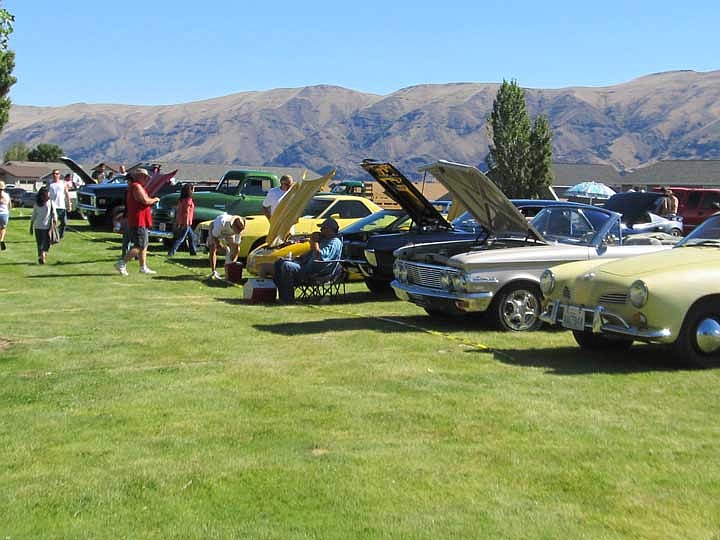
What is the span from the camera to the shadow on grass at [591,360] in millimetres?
8891

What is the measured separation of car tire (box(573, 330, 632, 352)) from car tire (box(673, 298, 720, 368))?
1.26m

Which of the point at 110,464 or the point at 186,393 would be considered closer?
the point at 110,464

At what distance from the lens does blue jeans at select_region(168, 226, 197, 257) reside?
20.3 m

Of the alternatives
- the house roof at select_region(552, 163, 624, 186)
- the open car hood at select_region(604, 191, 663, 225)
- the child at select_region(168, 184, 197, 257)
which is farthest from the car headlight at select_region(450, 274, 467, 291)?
the house roof at select_region(552, 163, 624, 186)

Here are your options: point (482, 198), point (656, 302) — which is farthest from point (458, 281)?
point (656, 302)

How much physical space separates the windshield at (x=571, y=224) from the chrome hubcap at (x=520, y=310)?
0.97 meters

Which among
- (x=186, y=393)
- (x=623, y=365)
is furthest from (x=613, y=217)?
(x=186, y=393)

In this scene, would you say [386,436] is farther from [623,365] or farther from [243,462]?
[623,365]

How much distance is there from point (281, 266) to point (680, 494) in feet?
29.6

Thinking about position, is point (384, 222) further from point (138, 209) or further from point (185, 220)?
point (185, 220)

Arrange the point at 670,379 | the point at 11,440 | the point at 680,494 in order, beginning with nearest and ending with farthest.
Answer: the point at 680,494, the point at 11,440, the point at 670,379

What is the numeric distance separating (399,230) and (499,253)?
4.36m

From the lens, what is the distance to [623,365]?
30.1 ft

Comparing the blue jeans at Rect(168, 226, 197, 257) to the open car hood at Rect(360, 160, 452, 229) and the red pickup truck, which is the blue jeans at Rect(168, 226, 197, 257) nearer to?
the open car hood at Rect(360, 160, 452, 229)
